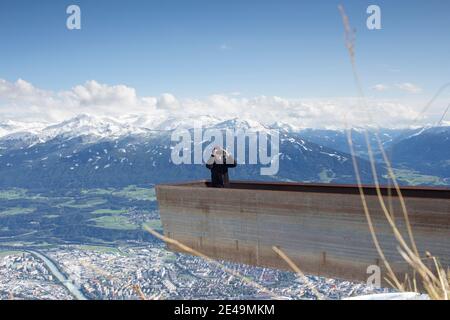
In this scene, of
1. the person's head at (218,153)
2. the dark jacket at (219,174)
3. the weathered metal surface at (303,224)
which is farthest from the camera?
the dark jacket at (219,174)

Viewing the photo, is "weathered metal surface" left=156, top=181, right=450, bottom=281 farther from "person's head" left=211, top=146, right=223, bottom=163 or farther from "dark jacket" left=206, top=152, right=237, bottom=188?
"person's head" left=211, top=146, right=223, bottom=163

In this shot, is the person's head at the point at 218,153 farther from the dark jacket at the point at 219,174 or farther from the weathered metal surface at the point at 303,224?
the weathered metal surface at the point at 303,224

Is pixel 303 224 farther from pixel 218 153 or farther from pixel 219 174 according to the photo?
pixel 219 174

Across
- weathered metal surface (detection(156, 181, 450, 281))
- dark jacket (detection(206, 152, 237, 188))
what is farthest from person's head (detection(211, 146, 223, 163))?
weathered metal surface (detection(156, 181, 450, 281))

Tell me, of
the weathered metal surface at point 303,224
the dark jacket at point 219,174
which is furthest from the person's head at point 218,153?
the weathered metal surface at point 303,224

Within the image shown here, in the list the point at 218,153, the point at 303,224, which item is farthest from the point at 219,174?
the point at 303,224

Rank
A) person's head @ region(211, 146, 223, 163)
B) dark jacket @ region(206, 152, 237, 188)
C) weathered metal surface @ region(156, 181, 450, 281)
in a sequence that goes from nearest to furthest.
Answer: weathered metal surface @ region(156, 181, 450, 281) < person's head @ region(211, 146, 223, 163) < dark jacket @ region(206, 152, 237, 188)
